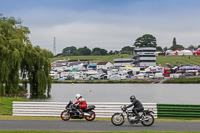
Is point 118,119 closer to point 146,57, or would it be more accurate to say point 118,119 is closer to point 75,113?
point 75,113

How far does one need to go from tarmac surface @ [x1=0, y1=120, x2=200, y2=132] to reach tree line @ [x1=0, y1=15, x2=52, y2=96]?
96.6 ft

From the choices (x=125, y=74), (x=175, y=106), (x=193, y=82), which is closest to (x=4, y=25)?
A: (x=175, y=106)

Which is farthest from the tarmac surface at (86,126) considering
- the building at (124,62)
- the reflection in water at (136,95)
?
the building at (124,62)

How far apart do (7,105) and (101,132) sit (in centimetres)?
1611

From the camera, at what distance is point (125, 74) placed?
482 feet

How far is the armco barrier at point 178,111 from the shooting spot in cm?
2342

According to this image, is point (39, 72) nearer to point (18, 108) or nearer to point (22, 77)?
point (22, 77)

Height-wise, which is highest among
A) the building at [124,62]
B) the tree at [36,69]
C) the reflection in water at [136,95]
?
the building at [124,62]

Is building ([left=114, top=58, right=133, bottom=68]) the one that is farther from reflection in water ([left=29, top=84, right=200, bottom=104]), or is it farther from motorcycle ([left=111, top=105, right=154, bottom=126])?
motorcycle ([left=111, top=105, right=154, bottom=126])

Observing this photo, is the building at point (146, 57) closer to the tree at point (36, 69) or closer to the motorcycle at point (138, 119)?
the tree at point (36, 69)

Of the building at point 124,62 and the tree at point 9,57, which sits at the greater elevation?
the building at point 124,62

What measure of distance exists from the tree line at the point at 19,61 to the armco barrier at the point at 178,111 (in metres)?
30.7

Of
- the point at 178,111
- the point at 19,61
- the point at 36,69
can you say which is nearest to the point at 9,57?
the point at 19,61

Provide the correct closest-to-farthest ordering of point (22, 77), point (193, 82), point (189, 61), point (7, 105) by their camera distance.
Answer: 1. point (7, 105)
2. point (22, 77)
3. point (193, 82)
4. point (189, 61)
